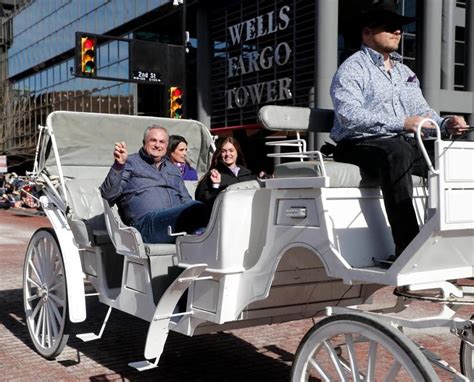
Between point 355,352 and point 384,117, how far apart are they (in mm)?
1257

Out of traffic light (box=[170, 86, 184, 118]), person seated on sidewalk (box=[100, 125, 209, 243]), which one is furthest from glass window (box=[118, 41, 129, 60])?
person seated on sidewalk (box=[100, 125, 209, 243])

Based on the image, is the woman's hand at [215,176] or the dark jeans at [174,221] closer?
the dark jeans at [174,221]

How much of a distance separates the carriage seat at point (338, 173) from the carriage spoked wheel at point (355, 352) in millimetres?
675

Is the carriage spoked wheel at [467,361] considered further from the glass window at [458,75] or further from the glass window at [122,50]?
the glass window at [122,50]

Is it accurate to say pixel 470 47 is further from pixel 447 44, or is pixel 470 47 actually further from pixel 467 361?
pixel 467 361

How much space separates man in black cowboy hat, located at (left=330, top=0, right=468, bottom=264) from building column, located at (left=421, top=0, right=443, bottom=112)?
1247 cm

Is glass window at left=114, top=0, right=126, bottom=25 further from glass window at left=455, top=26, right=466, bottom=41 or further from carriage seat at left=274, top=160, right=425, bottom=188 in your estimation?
carriage seat at left=274, top=160, right=425, bottom=188

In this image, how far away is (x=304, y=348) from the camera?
3.15 metres

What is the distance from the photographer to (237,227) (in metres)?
3.63

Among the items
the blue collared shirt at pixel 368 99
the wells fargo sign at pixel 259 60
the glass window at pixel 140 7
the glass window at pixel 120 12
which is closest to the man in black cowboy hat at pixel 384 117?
the blue collared shirt at pixel 368 99

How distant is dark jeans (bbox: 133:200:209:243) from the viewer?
4.36 m

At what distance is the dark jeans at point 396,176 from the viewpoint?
3076 mm

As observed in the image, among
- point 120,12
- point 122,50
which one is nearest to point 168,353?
→ point 120,12

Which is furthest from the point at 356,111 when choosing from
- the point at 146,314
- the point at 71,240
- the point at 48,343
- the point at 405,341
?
the point at 48,343
